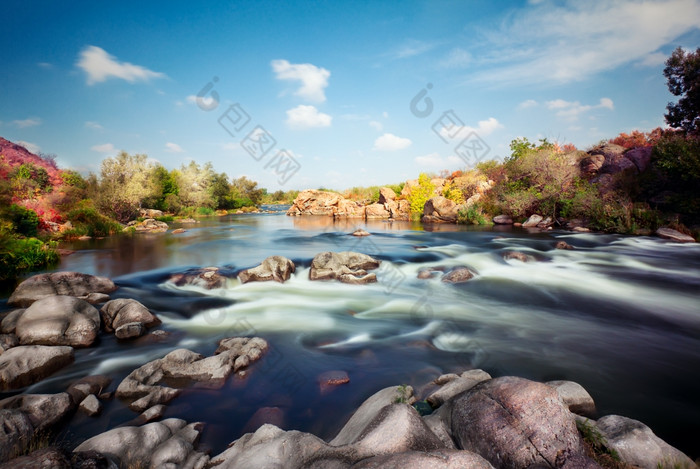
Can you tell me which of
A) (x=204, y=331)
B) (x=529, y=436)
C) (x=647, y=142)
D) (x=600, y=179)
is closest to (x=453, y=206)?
(x=600, y=179)

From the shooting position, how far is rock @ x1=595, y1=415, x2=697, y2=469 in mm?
2832

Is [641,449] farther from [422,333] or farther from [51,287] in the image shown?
[51,287]

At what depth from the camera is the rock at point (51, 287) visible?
7926 mm

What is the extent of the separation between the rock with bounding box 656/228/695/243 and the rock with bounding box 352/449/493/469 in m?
20.9

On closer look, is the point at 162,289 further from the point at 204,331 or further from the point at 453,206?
the point at 453,206

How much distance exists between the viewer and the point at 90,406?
4270mm

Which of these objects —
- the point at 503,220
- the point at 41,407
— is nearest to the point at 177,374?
the point at 41,407

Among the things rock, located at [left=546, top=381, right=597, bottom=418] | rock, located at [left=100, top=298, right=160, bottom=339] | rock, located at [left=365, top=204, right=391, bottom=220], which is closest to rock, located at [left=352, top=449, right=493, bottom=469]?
rock, located at [left=546, top=381, right=597, bottom=418]

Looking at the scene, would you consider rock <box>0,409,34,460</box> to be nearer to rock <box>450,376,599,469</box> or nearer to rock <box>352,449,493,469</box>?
rock <box>352,449,493,469</box>

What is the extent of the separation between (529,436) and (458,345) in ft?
11.7

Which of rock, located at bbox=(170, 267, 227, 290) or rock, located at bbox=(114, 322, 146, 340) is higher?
rock, located at bbox=(170, 267, 227, 290)

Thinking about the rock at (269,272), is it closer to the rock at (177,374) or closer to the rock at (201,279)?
the rock at (201,279)

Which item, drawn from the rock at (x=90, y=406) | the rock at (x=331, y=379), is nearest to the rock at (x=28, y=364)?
the rock at (x=90, y=406)

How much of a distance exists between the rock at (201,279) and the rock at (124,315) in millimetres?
2811
